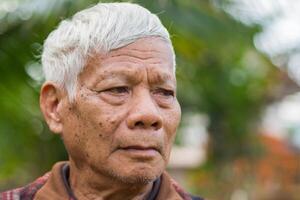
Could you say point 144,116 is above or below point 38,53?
above

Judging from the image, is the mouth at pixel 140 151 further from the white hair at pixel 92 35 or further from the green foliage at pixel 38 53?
the green foliage at pixel 38 53

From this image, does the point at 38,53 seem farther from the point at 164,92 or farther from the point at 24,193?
the point at 164,92

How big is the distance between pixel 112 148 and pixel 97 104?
14cm

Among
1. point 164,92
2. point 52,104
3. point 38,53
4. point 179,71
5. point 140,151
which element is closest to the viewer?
point 140,151

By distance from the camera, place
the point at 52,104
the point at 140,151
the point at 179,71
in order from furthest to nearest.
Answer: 1. the point at 179,71
2. the point at 52,104
3. the point at 140,151

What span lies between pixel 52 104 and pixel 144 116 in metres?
0.35

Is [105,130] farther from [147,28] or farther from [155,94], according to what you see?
[147,28]

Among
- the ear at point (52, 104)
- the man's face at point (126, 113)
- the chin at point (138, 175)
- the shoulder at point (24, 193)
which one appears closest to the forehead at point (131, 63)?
the man's face at point (126, 113)

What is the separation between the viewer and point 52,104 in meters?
2.17

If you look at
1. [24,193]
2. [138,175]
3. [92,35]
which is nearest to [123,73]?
[92,35]

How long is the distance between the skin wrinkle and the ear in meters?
0.03

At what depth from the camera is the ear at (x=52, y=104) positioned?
2.15 meters

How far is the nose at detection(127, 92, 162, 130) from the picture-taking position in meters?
1.95

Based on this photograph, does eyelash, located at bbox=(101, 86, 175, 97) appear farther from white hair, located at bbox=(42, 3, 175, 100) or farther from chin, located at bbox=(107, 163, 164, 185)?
chin, located at bbox=(107, 163, 164, 185)
